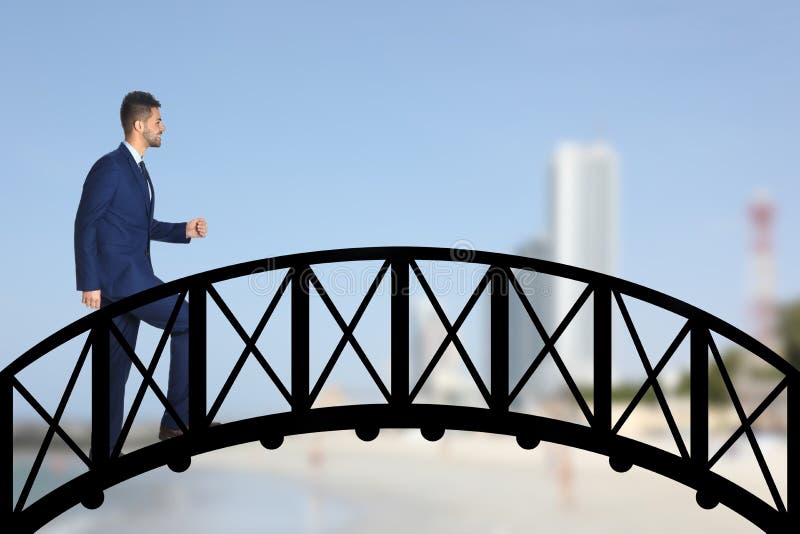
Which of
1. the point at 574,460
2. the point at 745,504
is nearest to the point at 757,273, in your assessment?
the point at 574,460

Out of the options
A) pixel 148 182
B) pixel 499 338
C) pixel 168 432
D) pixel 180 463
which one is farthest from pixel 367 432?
pixel 148 182

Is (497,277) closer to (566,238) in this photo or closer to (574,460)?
(574,460)

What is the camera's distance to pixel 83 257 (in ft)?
31.6

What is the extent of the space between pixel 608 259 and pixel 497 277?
406 ft

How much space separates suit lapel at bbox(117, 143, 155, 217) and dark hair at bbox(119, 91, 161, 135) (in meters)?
0.25

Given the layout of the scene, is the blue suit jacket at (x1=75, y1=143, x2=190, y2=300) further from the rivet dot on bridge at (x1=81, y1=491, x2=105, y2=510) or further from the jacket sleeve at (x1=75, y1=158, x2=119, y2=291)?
the rivet dot on bridge at (x1=81, y1=491, x2=105, y2=510)

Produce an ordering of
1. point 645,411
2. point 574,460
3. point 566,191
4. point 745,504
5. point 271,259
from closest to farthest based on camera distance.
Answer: point 271,259
point 745,504
point 574,460
point 645,411
point 566,191

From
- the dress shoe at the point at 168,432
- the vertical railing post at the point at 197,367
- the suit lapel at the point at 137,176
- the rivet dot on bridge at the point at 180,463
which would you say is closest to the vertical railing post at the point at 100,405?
the dress shoe at the point at 168,432

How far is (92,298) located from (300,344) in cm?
243

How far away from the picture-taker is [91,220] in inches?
381

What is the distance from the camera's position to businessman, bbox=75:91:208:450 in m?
9.70

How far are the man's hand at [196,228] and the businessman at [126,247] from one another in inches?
20.4

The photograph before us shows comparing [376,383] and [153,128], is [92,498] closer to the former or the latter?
[376,383]

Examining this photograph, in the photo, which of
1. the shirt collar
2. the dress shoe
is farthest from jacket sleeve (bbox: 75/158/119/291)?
the dress shoe
